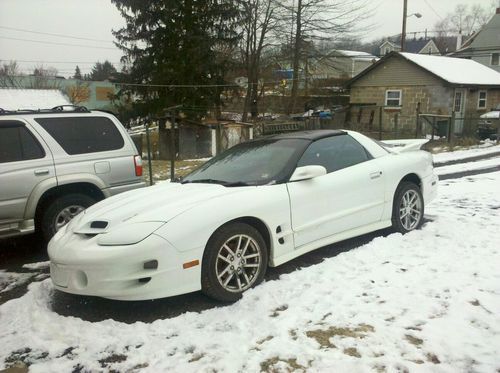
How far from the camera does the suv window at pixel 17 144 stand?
5512 mm

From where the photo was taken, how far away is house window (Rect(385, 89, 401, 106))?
2787 centimetres

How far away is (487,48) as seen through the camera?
39.8 meters

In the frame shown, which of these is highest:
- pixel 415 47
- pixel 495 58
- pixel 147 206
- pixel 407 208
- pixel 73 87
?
pixel 415 47

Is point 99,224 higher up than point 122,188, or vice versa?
point 99,224

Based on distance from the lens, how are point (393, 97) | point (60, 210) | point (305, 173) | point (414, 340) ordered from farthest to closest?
point (393, 97), point (60, 210), point (305, 173), point (414, 340)

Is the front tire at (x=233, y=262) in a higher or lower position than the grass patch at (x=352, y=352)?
higher

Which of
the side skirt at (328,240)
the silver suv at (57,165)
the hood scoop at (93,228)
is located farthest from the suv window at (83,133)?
the side skirt at (328,240)

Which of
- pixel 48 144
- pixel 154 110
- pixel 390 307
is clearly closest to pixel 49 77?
pixel 154 110

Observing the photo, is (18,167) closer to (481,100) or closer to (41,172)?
(41,172)

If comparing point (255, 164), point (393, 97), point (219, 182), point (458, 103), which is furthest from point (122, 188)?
point (393, 97)

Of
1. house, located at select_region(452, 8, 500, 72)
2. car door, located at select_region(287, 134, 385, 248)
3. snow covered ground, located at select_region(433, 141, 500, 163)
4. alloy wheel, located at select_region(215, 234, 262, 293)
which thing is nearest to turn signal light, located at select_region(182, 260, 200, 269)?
alloy wheel, located at select_region(215, 234, 262, 293)

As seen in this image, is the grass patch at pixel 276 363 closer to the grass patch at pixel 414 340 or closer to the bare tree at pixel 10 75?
the grass patch at pixel 414 340

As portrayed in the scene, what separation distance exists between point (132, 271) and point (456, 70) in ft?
94.9

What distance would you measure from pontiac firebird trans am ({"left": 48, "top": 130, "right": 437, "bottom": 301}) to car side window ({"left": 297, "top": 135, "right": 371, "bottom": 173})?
0.01m
